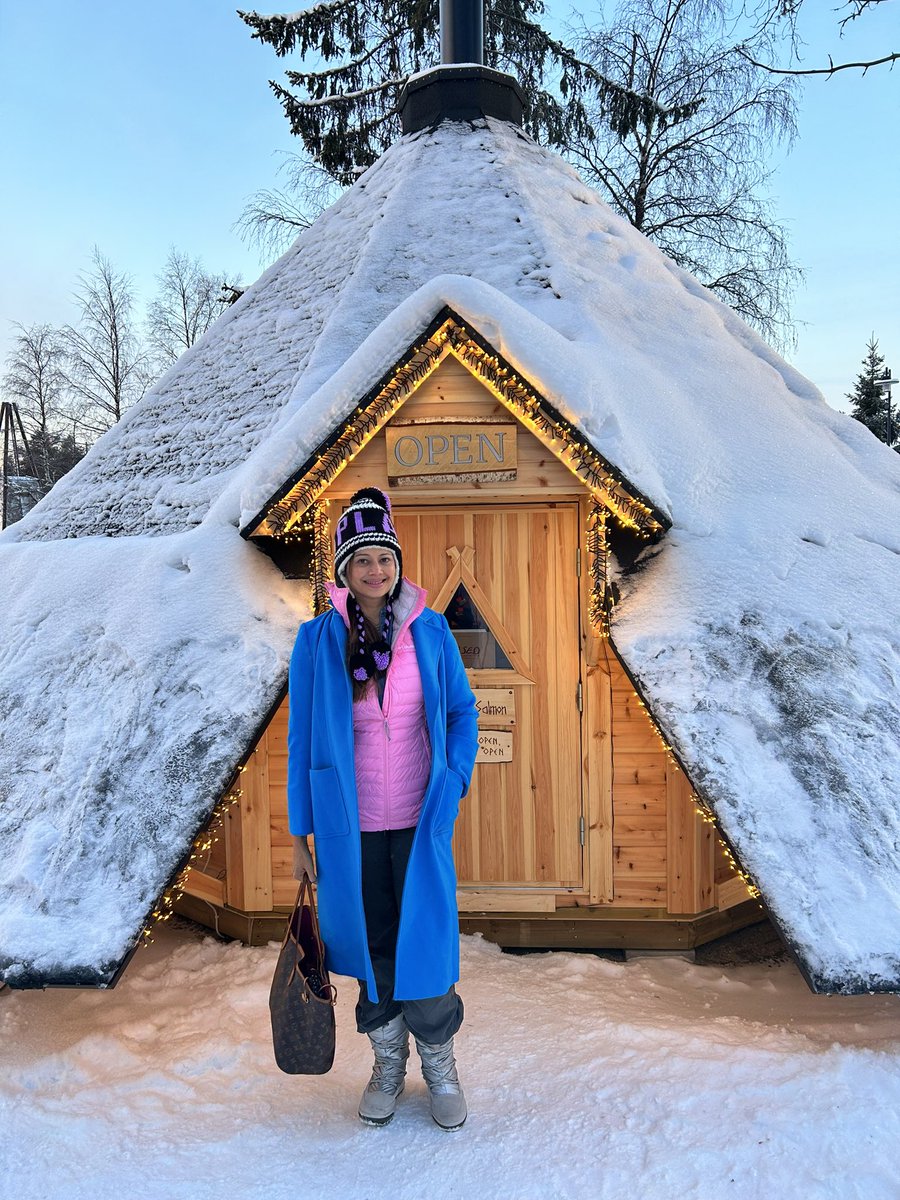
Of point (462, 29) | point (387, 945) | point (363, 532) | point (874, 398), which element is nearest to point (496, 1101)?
point (387, 945)

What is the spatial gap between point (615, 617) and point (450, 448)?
3.74ft

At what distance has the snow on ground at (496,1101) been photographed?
2.34 metres

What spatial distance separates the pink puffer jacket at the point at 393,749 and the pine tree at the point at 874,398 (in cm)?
2349

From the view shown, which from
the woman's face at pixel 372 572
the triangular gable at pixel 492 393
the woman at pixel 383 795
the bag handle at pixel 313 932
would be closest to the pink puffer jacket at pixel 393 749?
the woman at pixel 383 795

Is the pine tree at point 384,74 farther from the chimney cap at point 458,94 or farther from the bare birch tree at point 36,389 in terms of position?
the bare birch tree at point 36,389

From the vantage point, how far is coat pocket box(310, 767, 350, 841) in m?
2.46

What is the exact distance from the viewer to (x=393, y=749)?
253 cm

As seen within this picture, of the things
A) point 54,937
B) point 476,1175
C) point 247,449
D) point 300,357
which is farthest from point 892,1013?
point 300,357

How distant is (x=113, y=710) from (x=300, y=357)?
2695 mm

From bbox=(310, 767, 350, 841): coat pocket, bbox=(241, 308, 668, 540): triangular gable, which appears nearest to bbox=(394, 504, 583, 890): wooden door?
bbox=(241, 308, 668, 540): triangular gable

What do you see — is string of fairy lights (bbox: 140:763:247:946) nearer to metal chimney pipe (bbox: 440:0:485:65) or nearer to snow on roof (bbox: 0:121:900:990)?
snow on roof (bbox: 0:121:900:990)

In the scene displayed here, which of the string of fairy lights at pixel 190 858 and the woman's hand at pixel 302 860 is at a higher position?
the woman's hand at pixel 302 860

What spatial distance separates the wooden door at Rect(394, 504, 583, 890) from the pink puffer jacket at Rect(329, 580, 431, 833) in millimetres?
1447

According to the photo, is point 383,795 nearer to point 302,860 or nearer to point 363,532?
point 302,860
